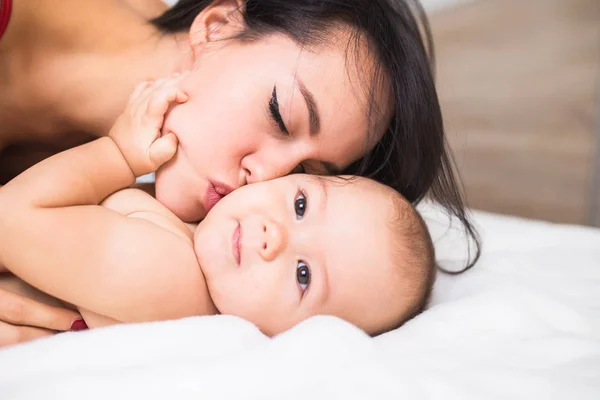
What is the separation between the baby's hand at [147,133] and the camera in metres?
0.97

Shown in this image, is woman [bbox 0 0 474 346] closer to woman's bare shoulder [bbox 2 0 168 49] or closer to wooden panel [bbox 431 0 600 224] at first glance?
woman's bare shoulder [bbox 2 0 168 49]

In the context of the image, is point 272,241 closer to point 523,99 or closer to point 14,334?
point 14,334

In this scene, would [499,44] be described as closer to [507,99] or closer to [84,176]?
[507,99]

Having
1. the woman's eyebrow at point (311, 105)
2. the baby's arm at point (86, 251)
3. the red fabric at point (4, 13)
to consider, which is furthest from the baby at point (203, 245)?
the red fabric at point (4, 13)

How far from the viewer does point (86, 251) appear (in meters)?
0.80

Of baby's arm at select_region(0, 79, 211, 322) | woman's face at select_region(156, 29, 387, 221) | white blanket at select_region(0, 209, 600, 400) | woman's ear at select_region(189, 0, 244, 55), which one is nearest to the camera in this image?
white blanket at select_region(0, 209, 600, 400)

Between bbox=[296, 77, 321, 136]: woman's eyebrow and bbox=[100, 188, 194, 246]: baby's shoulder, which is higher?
bbox=[296, 77, 321, 136]: woman's eyebrow

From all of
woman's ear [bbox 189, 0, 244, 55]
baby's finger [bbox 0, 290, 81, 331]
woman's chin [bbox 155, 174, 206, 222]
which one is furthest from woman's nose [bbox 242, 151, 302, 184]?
baby's finger [bbox 0, 290, 81, 331]

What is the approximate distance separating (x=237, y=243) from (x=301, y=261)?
111mm

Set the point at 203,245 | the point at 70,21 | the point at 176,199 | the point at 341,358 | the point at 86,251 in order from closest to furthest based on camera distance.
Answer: the point at 341,358
the point at 86,251
the point at 203,245
the point at 176,199
the point at 70,21

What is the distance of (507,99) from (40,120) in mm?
1523

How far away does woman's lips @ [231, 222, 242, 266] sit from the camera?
0.91 m

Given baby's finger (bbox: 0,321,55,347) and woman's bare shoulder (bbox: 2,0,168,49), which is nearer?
baby's finger (bbox: 0,321,55,347)

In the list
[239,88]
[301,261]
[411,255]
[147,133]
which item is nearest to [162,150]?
[147,133]
